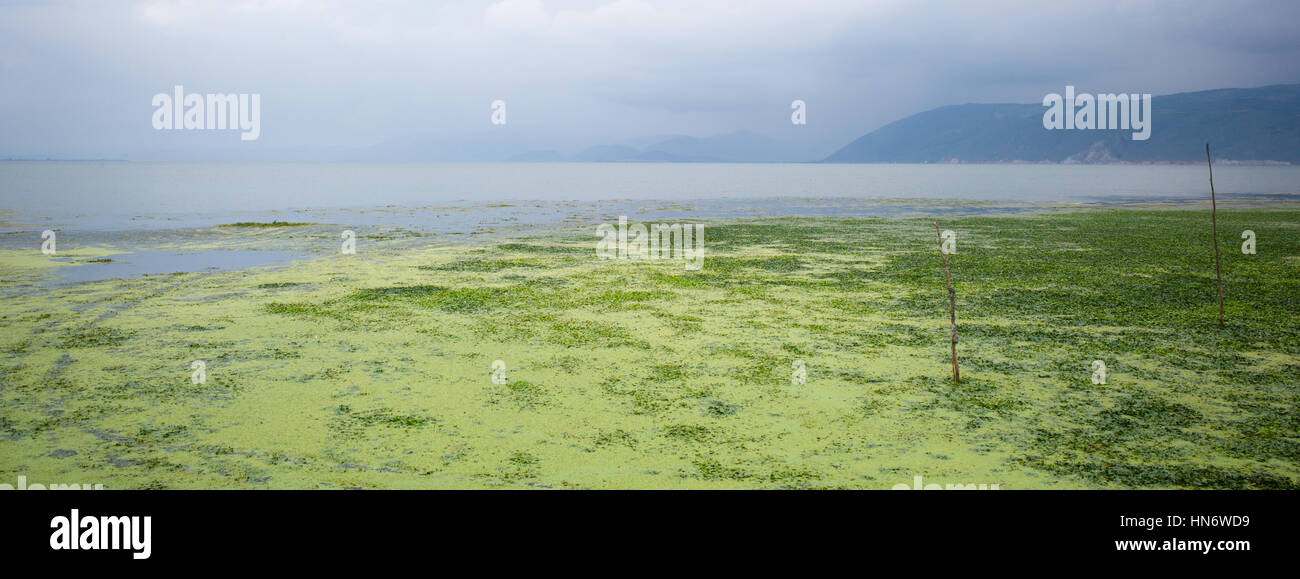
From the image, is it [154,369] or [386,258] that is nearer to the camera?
[154,369]

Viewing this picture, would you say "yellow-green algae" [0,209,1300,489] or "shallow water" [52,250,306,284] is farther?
"shallow water" [52,250,306,284]

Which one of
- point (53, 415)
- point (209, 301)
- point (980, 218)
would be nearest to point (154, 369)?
point (53, 415)

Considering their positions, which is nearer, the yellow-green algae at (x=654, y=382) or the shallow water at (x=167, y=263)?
the yellow-green algae at (x=654, y=382)

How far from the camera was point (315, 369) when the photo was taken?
7.00 meters

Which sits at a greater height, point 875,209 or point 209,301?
point 875,209

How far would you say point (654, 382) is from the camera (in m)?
6.61

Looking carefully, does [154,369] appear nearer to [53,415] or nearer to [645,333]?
[53,415]

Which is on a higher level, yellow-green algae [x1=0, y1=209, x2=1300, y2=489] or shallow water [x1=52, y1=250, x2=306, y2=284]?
shallow water [x1=52, y1=250, x2=306, y2=284]

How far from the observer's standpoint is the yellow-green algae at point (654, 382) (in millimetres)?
4762

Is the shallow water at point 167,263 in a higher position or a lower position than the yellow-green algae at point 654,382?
higher

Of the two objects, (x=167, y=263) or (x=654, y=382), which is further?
(x=167, y=263)

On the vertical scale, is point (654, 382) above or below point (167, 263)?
below

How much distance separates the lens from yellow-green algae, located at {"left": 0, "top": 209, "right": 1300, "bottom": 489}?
15.6 ft

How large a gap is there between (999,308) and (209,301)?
1080cm
